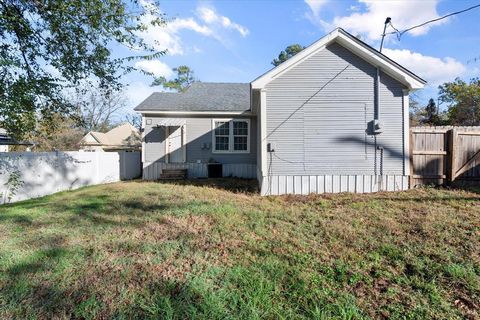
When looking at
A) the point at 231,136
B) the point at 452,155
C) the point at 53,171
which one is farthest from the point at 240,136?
the point at 452,155

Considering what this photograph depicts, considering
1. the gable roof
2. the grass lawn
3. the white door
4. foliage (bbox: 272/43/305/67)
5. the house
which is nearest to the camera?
Result: the grass lawn

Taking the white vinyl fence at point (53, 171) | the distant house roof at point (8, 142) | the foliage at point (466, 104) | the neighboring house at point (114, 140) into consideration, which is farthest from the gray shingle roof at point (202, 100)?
the foliage at point (466, 104)

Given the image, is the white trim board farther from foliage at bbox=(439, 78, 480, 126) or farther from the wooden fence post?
Answer: foliage at bbox=(439, 78, 480, 126)

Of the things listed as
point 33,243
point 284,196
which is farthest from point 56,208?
point 284,196

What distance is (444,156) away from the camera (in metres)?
8.00

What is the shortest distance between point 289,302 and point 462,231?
144 inches

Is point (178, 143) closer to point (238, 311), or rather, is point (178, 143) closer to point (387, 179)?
point (387, 179)

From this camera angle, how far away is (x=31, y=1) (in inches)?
273

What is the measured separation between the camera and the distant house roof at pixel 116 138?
28.8 m

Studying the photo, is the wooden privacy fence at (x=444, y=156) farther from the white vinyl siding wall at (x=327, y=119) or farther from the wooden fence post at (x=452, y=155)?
the white vinyl siding wall at (x=327, y=119)

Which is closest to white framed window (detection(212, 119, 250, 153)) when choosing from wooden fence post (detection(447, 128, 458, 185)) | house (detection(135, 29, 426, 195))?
house (detection(135, 29, 426, 195))

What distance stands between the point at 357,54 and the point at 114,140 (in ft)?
95.5

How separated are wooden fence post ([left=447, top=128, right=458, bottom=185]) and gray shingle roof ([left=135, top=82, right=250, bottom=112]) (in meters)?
7.84

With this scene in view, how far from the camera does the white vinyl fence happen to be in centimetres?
786
